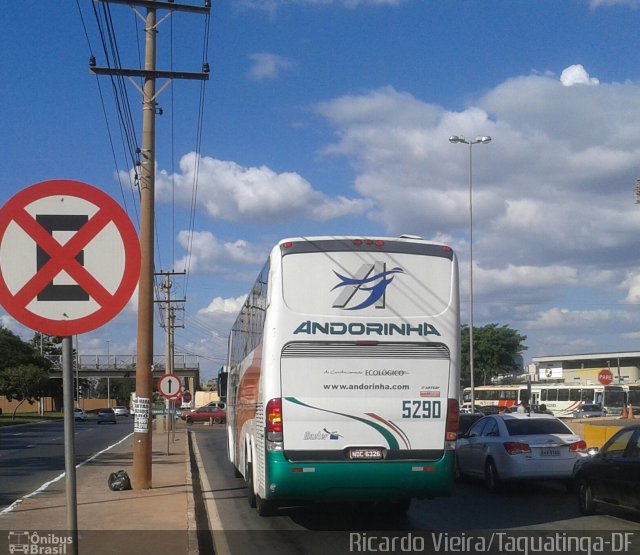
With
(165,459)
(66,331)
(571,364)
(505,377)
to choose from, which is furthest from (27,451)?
(571,364)

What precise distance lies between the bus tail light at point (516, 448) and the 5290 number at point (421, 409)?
538 centimetres

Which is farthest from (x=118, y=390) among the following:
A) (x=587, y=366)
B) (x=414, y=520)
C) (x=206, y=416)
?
(x=414, y=520)

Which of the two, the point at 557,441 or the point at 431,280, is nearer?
the point at 431,280

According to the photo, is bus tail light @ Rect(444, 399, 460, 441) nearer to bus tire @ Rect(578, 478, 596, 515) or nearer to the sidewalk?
bus tire @ Rect(578, 478, 596, 515)

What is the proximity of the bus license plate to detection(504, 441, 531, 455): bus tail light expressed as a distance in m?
5.82

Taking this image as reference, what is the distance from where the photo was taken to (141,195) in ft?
55.7

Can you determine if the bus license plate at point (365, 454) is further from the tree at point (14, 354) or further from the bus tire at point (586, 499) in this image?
the tree at point (14, 354)

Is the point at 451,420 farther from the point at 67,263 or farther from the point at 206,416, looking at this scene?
the point at 206,416

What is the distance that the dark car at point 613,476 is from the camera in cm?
1158

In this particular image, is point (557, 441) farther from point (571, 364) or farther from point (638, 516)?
point (571, 364)

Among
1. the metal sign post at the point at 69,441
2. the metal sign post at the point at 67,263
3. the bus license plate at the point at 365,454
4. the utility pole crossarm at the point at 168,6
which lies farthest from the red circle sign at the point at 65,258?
the utility pole crossarm at the point at 168,6

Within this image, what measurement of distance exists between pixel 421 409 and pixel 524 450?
558 cm

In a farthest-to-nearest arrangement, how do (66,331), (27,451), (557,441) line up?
(27,451) < (557,441) < (66,331)

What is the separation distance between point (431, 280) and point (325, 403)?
219 centimetres
